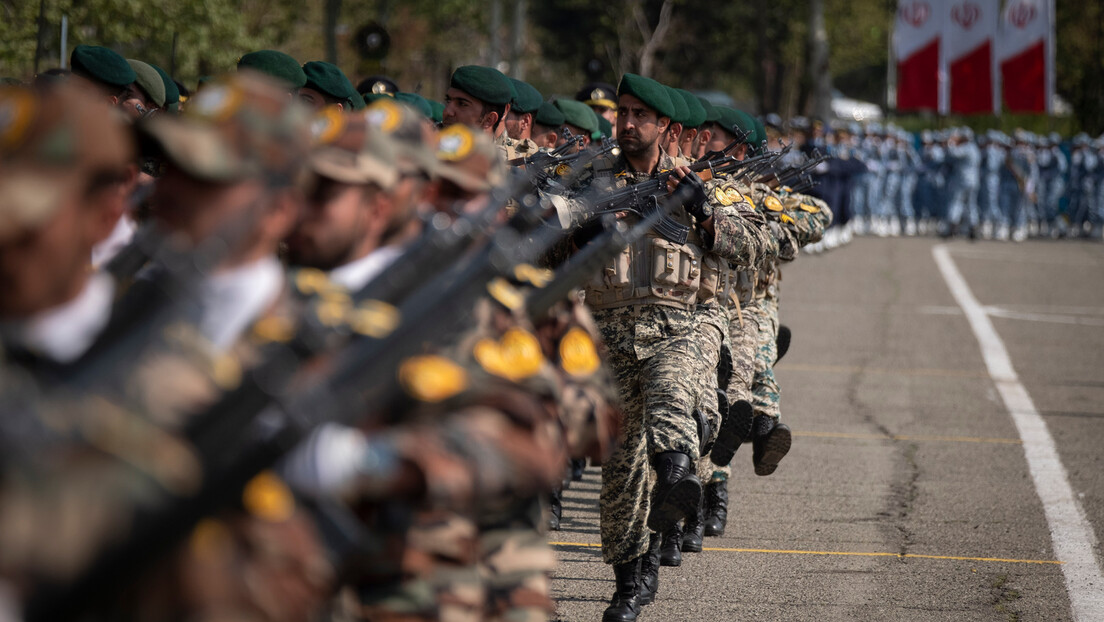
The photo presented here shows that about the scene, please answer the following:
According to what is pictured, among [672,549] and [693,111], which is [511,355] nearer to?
[672,549]

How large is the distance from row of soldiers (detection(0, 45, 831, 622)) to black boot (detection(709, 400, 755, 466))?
11.0 feet

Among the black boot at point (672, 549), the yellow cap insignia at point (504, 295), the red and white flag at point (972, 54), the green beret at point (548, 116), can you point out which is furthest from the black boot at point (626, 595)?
the red and white flag at point (972, 54)

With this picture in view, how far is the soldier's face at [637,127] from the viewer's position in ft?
22.0

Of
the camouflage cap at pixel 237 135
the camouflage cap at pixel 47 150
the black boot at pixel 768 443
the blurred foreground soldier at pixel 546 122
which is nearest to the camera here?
the camouflage cap at pixel 47 150

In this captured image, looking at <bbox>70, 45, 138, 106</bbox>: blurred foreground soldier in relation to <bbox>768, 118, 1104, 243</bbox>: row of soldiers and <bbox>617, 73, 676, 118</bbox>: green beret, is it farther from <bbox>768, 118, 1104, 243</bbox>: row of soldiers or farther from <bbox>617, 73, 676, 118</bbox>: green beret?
<bbox>768, 118, 1104, 243</bbox>: row of soldiers

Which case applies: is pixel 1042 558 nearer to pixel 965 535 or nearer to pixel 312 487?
pixel 965 535

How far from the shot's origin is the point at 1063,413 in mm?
10984

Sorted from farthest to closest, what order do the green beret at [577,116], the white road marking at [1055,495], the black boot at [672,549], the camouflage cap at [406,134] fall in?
the green beret at [577,116]
the black boot at [672,549]
the white road marking at [1055,495]
the camouflage cap at [406,134]

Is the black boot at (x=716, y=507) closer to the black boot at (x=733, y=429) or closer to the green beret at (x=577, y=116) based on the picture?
the black boot at (x=733, y=429)

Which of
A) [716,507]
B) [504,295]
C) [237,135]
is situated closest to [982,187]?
[716,507]

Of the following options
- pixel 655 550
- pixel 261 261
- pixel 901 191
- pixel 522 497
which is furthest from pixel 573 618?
pixel 901 191

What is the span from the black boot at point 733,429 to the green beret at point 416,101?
2452 millimetres

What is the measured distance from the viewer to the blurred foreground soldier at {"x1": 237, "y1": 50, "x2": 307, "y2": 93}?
7273 mm

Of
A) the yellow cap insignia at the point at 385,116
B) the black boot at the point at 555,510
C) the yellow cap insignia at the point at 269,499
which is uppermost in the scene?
the yellow cap insignia at the point at 385,116
